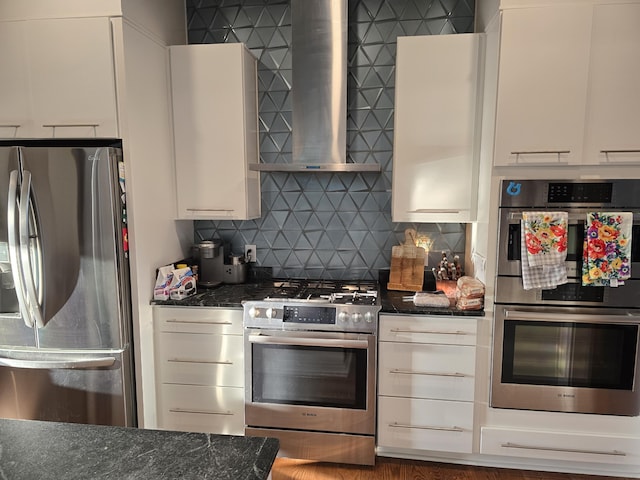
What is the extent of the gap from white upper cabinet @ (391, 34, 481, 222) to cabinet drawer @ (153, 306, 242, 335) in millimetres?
1159

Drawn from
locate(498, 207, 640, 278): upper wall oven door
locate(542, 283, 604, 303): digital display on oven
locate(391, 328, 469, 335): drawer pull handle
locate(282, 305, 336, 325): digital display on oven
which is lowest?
locate(391, 328, 469, 335): drawer pull handle

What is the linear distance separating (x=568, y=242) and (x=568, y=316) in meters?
0.37

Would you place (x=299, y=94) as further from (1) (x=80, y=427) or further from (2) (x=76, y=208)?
(1) (x=80, y=427)

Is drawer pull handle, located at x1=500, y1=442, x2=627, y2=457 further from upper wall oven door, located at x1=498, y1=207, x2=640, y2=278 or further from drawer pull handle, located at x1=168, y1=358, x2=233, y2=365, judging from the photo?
drawer pull handle, located at x1=168, y1=358, x2=233, y2=365

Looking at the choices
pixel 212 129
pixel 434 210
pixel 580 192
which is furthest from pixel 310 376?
pixel 580 192

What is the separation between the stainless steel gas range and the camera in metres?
2.14

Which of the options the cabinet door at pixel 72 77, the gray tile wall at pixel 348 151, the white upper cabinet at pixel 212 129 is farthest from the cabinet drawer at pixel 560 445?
the cabinet door at pixel 72 77

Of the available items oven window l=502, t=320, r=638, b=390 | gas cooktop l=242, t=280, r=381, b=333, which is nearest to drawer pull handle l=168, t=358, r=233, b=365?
gas cooktop l=242, t=280, r=381, b=333

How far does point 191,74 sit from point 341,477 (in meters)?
2.41

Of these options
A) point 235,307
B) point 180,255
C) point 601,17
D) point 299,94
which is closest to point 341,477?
point 235,307

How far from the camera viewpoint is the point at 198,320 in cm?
228

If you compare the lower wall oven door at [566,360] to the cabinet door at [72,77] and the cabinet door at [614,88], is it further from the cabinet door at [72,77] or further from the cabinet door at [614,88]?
the cabinet door at [72,77]

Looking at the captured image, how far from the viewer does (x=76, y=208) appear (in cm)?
200

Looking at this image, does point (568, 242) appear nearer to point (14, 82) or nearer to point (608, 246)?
point (608, 246)
